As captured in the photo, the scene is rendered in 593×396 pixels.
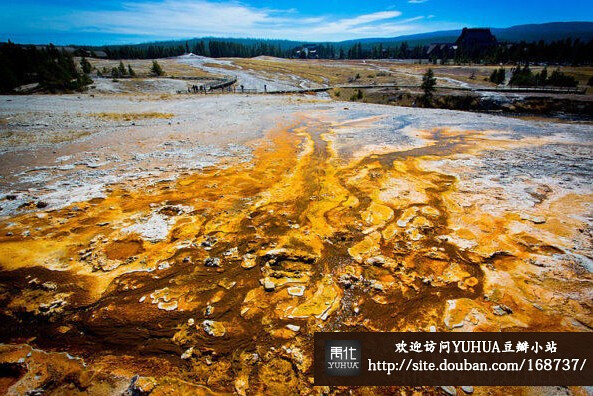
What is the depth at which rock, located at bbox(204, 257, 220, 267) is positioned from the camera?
4719 millimetres

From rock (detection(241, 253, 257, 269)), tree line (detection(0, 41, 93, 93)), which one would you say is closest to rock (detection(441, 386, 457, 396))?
rock (detection(241, 253, 257, 269))

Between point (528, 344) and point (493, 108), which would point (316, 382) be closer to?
point (528, 344)

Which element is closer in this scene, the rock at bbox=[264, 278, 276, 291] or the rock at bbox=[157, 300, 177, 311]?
the rock at bbox=[157, 300, 177, 311]

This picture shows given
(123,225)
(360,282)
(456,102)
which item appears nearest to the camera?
(360,282)

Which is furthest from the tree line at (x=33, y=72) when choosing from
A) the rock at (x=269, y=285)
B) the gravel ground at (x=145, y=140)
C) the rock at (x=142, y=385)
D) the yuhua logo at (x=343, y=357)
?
the yuhua logo at (x=343, y=357)

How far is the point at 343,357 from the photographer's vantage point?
3.30 m

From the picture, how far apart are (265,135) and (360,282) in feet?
34.7

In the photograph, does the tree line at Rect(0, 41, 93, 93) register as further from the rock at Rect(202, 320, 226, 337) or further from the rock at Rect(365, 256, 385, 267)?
the rock at Rect(365, 256, 385, 267)

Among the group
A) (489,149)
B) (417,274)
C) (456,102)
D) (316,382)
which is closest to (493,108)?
(456,102)

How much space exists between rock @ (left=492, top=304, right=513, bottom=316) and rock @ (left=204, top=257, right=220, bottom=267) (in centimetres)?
434

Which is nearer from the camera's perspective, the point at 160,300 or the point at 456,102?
the point at 160,300

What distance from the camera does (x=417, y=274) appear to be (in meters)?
4.48

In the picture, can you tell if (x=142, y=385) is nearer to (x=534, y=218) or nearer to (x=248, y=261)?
(x=248, y=261)

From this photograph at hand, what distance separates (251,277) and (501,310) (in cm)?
374
